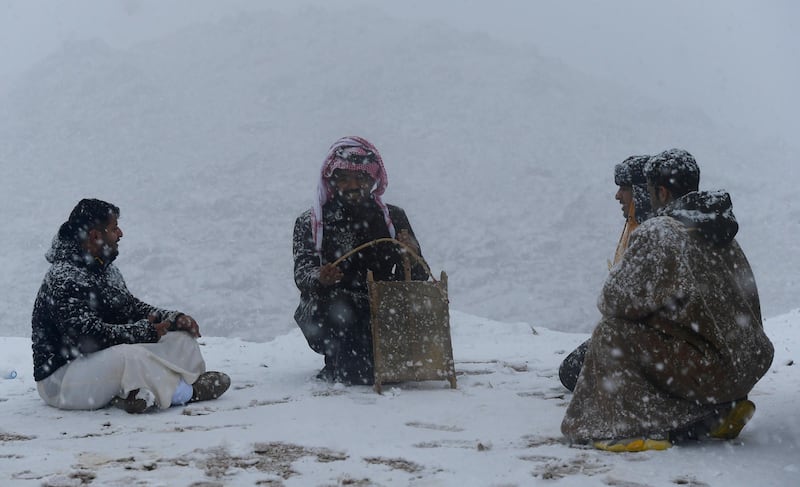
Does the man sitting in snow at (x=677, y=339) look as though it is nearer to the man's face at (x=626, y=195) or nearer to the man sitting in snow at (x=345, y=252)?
the man's face at (x=626, y=195)

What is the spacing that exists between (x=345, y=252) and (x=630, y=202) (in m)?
2.04

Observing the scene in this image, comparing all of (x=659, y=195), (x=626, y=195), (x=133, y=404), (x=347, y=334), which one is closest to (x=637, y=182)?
(x=626, y=195)

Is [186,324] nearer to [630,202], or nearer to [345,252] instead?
[345,252]

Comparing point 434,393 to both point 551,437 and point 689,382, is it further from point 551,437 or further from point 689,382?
point 689,382

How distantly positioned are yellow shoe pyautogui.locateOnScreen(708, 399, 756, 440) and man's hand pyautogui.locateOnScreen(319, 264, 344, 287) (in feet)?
8.55

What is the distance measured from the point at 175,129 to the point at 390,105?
1590 centimetres

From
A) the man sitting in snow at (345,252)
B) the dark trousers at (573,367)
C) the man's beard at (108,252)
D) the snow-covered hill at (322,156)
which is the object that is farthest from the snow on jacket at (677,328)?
the snow-covered hill at (322,156)

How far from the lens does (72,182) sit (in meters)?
46.1

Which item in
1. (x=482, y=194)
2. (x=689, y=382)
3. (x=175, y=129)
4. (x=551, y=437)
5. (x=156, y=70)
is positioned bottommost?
(x=551, y=437)

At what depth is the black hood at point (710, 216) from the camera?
3.16 metres

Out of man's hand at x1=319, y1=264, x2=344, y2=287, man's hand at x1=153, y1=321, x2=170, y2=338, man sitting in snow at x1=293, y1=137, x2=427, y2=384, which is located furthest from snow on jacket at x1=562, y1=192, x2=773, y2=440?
man's hand at x1=153, y1=321, x2=170, y2=338

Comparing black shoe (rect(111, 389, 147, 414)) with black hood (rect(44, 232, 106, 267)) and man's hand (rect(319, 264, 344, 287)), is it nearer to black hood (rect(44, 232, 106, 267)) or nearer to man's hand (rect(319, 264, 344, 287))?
black hood (rect(44, 232, 106, 267))

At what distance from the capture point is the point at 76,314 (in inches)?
175

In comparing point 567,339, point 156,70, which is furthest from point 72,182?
point 567,339
